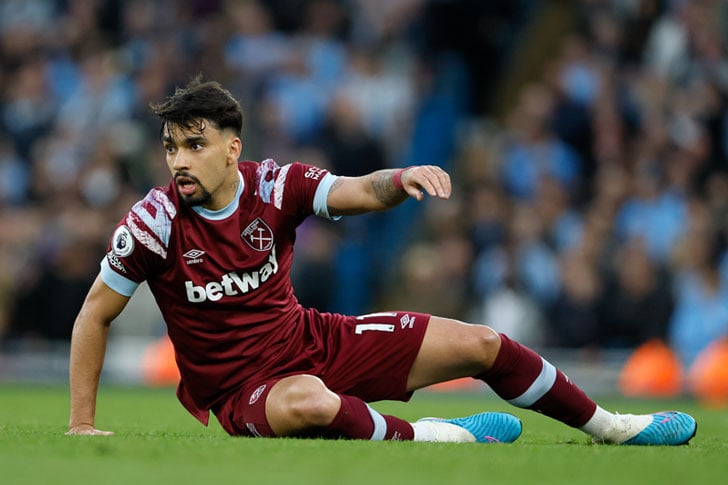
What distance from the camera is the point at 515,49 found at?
16.8 m

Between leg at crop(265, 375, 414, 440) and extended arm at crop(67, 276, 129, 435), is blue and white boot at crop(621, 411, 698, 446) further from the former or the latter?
extended arm at crop(67, 276, 129, 435)

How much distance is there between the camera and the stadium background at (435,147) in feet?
42.7

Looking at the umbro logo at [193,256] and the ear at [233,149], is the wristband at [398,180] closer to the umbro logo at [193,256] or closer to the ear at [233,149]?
the ear at [233,149]

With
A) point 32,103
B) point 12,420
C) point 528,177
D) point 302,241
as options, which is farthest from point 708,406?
point 32,103

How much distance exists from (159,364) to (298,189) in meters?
A: 8.88

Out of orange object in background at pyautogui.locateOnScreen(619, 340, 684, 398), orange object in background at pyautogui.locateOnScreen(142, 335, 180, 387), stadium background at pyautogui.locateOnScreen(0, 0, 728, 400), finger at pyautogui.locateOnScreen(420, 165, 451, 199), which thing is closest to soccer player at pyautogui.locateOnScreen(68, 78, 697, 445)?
finger at pyautogui.locateOnScreen(420, 165, 451, 199)

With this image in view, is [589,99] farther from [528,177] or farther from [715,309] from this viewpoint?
[715,309]

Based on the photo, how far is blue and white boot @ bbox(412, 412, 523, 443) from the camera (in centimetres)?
613

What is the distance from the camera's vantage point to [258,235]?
6.29 metres

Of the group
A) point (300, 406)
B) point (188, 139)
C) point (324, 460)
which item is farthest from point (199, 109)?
point (324, 460)

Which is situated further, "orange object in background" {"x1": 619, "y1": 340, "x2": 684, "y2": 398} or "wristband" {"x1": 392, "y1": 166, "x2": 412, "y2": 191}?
"orange object in background" {"x1": 619, "y1": 340, "x2": 684, "y2": 398}

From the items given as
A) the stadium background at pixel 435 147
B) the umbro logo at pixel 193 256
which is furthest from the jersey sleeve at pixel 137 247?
the stadium background at pixel 435 147

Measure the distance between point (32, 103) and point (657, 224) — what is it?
8198 millimetres

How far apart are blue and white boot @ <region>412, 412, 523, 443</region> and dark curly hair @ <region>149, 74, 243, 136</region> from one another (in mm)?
1748
